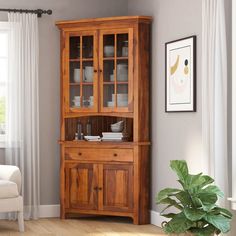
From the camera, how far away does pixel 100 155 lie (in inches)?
274

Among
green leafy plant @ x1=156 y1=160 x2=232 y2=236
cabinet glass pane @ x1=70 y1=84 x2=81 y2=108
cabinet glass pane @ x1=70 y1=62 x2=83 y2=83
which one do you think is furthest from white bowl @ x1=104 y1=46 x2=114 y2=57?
green leafy plant @ x1=156 y1=160 x2=232 y2=236

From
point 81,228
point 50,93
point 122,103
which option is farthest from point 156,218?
point 50,93

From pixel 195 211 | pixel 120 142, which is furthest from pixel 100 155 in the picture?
pixel 195 211

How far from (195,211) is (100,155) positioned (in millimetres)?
2226

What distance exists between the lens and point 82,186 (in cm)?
705

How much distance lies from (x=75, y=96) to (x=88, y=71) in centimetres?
31

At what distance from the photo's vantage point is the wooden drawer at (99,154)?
686cm

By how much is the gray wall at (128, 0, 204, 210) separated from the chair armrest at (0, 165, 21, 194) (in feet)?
4.67

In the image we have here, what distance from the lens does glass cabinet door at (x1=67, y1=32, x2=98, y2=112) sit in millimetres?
7051

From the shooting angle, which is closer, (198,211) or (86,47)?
(198,211)

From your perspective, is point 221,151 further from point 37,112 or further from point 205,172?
point 37,112

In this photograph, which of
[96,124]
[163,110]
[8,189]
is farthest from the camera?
[96,124]

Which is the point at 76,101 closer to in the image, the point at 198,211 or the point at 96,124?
the point at 96,124

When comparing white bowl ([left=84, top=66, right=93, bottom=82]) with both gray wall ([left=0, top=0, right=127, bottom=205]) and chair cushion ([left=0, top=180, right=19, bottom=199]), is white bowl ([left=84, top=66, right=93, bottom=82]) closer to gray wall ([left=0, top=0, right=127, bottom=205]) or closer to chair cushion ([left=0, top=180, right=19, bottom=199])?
gray wall ([left=0, top=0, right=127, bottom=205])
